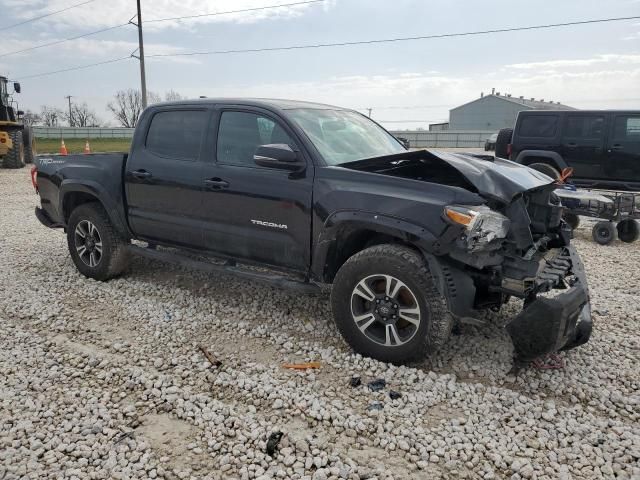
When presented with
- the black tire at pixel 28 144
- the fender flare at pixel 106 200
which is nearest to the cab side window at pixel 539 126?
the fender flare at pixel 106 200

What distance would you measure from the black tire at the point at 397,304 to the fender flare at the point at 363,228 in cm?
15

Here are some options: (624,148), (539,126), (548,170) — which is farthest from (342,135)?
(624,148)

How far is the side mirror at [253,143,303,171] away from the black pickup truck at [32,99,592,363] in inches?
0.4

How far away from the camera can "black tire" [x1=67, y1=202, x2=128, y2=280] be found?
541 cm

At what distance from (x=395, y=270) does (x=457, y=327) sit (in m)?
1.17

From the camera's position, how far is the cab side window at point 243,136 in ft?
14.1

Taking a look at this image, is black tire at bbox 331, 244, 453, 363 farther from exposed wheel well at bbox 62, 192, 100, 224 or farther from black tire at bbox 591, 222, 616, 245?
black tire at bbox 591, 222, 616, 245

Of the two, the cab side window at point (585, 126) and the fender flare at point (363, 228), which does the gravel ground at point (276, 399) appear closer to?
the fender flare at point (363, 228)

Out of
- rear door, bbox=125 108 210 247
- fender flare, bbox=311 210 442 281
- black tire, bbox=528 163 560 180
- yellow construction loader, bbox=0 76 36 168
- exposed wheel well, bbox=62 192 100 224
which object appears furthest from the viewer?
yellow construction loader, bbox=0 76 36 168

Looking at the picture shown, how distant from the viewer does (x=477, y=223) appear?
10.8ft

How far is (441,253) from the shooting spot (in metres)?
3.38

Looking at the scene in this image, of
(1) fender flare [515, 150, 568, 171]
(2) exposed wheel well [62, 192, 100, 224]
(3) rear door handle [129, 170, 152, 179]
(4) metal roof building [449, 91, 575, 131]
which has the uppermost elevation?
(4) metal roof building [449, 91, 575, 131]

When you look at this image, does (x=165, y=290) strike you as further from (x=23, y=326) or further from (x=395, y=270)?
(x=395, y=270)

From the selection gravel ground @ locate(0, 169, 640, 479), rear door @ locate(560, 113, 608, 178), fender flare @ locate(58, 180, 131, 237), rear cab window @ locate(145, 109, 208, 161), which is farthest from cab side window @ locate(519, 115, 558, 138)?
fender flare @ locate(58, 180, 131, 237)
